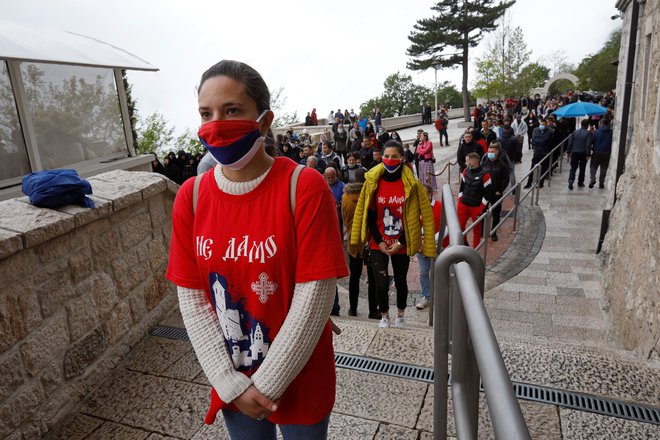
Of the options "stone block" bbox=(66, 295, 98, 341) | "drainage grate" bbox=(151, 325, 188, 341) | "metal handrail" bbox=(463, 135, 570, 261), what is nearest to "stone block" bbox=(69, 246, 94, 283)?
"stone block" bbox=(66, 295, 98, 341)

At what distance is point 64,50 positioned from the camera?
19.4ft

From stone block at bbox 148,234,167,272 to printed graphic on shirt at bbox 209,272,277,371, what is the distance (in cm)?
224

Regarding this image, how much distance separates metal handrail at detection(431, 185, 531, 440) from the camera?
785 millimetres

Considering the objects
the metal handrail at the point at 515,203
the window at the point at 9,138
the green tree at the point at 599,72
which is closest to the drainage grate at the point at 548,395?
the metal handrail at the point at 515,203

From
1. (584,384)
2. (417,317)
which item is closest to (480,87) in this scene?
(417,317)

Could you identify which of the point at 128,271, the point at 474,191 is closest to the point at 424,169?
the point at 474,191

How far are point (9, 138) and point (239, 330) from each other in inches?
205

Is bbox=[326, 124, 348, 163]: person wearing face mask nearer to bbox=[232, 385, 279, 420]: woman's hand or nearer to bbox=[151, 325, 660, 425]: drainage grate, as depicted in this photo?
bbox=[151, 325, 660, 425]: drainage grate

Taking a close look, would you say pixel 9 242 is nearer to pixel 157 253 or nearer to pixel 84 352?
pixel 84 352

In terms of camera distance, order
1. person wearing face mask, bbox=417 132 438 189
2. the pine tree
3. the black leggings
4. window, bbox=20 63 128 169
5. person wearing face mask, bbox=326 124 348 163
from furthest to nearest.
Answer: the pine tree < person wearing face mask, bbox=326 124 348 163 < person wearing face mask, bbox=417 132 438 189 < window, bbox=20 63 128 169 < the black leggings

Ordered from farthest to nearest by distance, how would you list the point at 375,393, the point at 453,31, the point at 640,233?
the point at 453,31 < the point at 640,233 < the point at 375,393

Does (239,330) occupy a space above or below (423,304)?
above

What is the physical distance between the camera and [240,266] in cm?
152

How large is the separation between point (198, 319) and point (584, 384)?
2.33m
